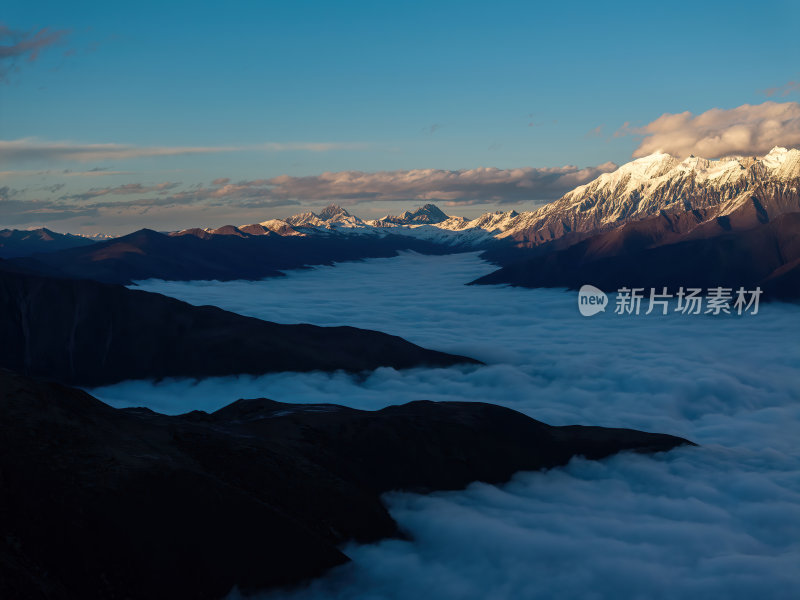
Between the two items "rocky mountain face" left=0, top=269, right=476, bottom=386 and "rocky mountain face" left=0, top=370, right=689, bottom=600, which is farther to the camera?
"rocky mountain face" left=0, top=269, right=476, bottom=386

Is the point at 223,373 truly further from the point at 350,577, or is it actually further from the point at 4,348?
the point at 350,577

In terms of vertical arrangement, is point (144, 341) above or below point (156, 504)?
below

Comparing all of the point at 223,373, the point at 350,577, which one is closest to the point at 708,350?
the point at 223,373

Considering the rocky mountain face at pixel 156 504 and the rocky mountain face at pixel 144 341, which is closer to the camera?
the rocky mountain face at pixel 156 504

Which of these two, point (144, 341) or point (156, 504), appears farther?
point (144, 341)
